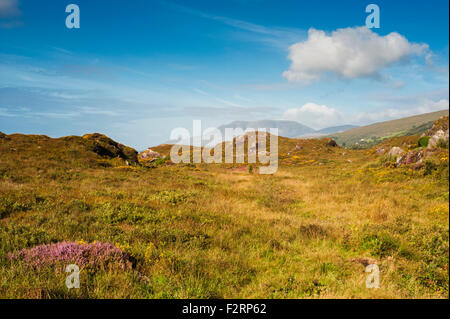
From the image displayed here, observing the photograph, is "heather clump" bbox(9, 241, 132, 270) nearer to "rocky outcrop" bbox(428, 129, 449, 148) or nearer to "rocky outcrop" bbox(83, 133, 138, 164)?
"rocky outcrop" bbox(428, 129, 449, 148)

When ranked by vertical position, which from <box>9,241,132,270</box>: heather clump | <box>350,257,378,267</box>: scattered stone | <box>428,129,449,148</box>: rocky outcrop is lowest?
<box>350,257,378,267</box>: scattered stone

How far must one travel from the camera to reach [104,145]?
3045 cm

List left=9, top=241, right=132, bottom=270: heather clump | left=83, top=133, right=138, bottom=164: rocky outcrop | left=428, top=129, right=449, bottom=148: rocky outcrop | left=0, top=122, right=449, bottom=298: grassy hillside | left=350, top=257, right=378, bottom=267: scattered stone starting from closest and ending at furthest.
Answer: left=0, top=122, right=449, bottom=298: grassy hillside < left=9, top=241, right=132, bottom=270: heather clump < left=350, top=257, right=378, bottom=267: scattered stone < left=428, top=129, right=449, bottom=148: rocky outcrop < left=83, top=133, right=138, bottom=164: rocky outcrop

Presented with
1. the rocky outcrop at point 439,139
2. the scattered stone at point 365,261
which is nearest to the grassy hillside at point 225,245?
the scattered stone at point 365,261

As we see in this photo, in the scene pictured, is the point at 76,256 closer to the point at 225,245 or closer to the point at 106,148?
the point at 225,245

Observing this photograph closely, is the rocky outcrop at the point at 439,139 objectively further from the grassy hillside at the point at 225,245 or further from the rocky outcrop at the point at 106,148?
the rocky outcrop at the point at 106,148

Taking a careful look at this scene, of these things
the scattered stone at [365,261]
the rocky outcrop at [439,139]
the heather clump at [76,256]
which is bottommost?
the scattered stone at [365,261]

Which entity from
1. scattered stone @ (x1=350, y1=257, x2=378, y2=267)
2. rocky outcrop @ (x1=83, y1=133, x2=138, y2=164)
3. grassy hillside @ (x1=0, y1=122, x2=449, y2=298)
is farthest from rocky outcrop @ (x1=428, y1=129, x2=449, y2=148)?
rocky outcrop @ (x1=83, y1=133, x2=138, y2=164)

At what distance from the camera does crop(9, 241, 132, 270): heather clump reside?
14.9ft

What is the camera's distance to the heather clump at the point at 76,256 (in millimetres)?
4543

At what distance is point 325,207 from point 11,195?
14948 millimetres

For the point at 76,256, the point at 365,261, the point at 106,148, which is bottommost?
the point at 365,261

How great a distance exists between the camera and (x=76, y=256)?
15.5 feet

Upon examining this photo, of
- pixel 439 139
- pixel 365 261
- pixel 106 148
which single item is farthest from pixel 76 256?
pixel 106 148
